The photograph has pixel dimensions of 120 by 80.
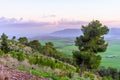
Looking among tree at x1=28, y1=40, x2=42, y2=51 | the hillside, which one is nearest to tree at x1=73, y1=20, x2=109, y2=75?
the hillside

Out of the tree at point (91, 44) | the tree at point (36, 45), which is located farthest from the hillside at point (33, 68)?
the tree at point (36, 45)

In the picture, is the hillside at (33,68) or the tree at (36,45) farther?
the tree at (36,45)

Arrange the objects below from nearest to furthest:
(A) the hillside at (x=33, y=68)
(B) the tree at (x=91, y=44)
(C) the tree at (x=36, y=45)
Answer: (A) the hillside at (x=33, y=68) < (B) the tree at (x=91, y=44) < (C) the tree at (x=36, y=45)

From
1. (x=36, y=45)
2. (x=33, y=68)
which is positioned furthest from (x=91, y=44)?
(x=36, y=45)

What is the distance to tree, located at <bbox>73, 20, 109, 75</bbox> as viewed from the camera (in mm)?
51253

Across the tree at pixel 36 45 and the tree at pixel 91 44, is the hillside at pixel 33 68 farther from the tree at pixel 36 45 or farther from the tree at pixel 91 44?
the tree at pixel 36 45

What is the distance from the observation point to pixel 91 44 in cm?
5191

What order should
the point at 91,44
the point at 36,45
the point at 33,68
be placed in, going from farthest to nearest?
the point at 36,45 → the point at 91,44 → the point at 33,68

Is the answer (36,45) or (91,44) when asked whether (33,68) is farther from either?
(36,45)

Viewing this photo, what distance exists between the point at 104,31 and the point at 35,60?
24.3 meters

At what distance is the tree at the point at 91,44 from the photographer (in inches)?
2018

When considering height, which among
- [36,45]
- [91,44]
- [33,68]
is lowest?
[36,45]

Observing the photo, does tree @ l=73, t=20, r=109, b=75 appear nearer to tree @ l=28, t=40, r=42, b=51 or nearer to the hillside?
the hillside

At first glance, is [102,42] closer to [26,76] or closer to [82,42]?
[82,42]
